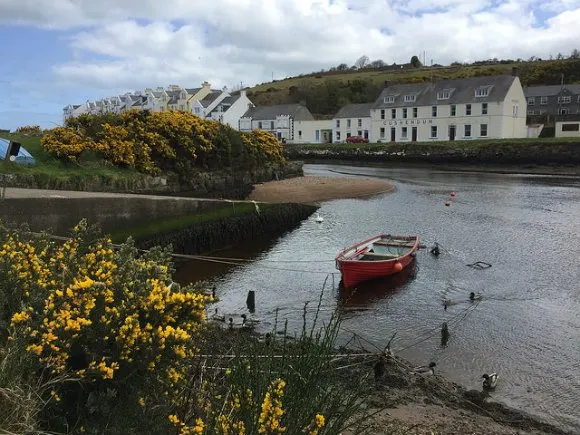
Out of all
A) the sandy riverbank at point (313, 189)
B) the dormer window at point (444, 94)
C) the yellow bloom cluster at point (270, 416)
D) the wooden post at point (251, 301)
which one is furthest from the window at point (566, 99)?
the yellow bloom cluster at point (270, 416)

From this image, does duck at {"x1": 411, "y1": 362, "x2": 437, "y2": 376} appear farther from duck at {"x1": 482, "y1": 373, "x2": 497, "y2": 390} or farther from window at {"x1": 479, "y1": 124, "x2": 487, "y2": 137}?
window at {"x1": 479, "y1": 124, "x2": 487, "y2": 137}

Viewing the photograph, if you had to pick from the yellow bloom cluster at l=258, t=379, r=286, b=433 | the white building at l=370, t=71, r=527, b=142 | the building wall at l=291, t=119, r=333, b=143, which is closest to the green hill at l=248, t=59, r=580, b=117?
the building wall at l=291, t=119, r=333, b=143

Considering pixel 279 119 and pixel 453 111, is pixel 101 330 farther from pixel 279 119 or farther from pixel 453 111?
pixel 279 119

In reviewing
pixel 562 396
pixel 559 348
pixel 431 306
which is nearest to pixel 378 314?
pixel 431 306

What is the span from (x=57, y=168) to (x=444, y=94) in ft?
195

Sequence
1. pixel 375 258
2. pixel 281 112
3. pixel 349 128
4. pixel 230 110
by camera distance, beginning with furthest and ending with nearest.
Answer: pixel 281 112
pixel 230 110
pixel 349 128
pixel 375 258

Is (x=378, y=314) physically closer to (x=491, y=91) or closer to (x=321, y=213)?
(x=321, y=213)

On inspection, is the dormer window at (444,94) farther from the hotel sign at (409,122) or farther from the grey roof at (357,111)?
the grey roof at (357,111)

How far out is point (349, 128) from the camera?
267 ft

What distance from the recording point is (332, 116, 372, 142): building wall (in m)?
79.2

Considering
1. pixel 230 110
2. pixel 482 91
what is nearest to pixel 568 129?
pixel 482 91

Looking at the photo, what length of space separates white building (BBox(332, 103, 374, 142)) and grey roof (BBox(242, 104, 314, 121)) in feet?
21.7

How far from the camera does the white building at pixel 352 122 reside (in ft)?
260

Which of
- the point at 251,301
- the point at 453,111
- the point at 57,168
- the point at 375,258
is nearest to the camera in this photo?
the point at 251,301
